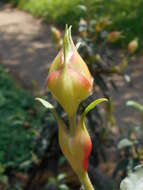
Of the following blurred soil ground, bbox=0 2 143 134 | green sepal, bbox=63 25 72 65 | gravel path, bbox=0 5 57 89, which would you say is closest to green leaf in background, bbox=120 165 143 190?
green sepal, bbox=63 25 72 65

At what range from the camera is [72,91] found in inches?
20.8

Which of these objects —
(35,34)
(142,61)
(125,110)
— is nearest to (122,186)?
(125,110)

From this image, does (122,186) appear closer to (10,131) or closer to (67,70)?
(67,70)

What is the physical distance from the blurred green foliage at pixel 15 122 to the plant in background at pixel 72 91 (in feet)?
6.51

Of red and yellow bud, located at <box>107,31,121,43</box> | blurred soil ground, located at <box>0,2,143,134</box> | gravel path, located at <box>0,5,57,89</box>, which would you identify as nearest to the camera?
red and yellow bud, located at <box>107,31,121,43</box>

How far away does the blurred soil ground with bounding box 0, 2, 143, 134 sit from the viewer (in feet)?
12.5

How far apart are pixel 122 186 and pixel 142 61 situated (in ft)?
14.0

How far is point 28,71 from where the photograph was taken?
4.94 meters

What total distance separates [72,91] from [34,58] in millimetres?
4879

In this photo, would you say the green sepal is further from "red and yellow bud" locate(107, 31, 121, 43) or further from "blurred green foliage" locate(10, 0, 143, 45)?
"blurred green foliage" locate(10, 0, 143, 45)

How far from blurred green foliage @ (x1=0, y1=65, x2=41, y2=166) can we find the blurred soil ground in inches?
9.9

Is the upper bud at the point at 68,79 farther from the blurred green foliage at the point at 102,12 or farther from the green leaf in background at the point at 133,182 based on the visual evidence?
the blurred green foliage at the point at 102,12

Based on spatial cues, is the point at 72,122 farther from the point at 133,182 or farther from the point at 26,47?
the point at 26,47

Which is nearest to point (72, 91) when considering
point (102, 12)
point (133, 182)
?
point (133, 182)
